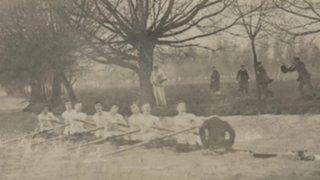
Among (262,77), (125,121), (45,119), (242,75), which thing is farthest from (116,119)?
(262,77)

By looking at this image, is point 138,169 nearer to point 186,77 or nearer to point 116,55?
point 186,77

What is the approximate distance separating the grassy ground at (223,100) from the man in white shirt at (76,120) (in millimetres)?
235

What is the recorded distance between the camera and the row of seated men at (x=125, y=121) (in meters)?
6.79

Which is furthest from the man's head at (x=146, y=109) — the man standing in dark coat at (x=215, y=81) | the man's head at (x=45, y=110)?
the man's head at (x=45, y=110)

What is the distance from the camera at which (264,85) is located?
6902 millimetres

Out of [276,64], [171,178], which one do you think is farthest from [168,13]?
[171,178]

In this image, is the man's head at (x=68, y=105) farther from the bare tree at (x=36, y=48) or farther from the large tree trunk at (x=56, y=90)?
the large tree trunk at (x=56, y=90)

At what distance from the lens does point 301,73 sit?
6.41 metres

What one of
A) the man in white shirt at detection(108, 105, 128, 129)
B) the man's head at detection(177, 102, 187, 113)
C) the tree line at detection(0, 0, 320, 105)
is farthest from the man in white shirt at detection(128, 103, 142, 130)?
the man's head at detection(177, 102, 187, 113)

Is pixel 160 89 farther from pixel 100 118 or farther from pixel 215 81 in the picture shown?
pixel 215 81

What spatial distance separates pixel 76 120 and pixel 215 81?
203 cm

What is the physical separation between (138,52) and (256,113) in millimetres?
1753

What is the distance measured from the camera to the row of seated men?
6.79 m

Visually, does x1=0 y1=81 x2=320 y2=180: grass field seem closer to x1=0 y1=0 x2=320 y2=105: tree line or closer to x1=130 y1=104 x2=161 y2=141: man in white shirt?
x1=130 y1=104 x2=161 y2=141: man in white shirt
